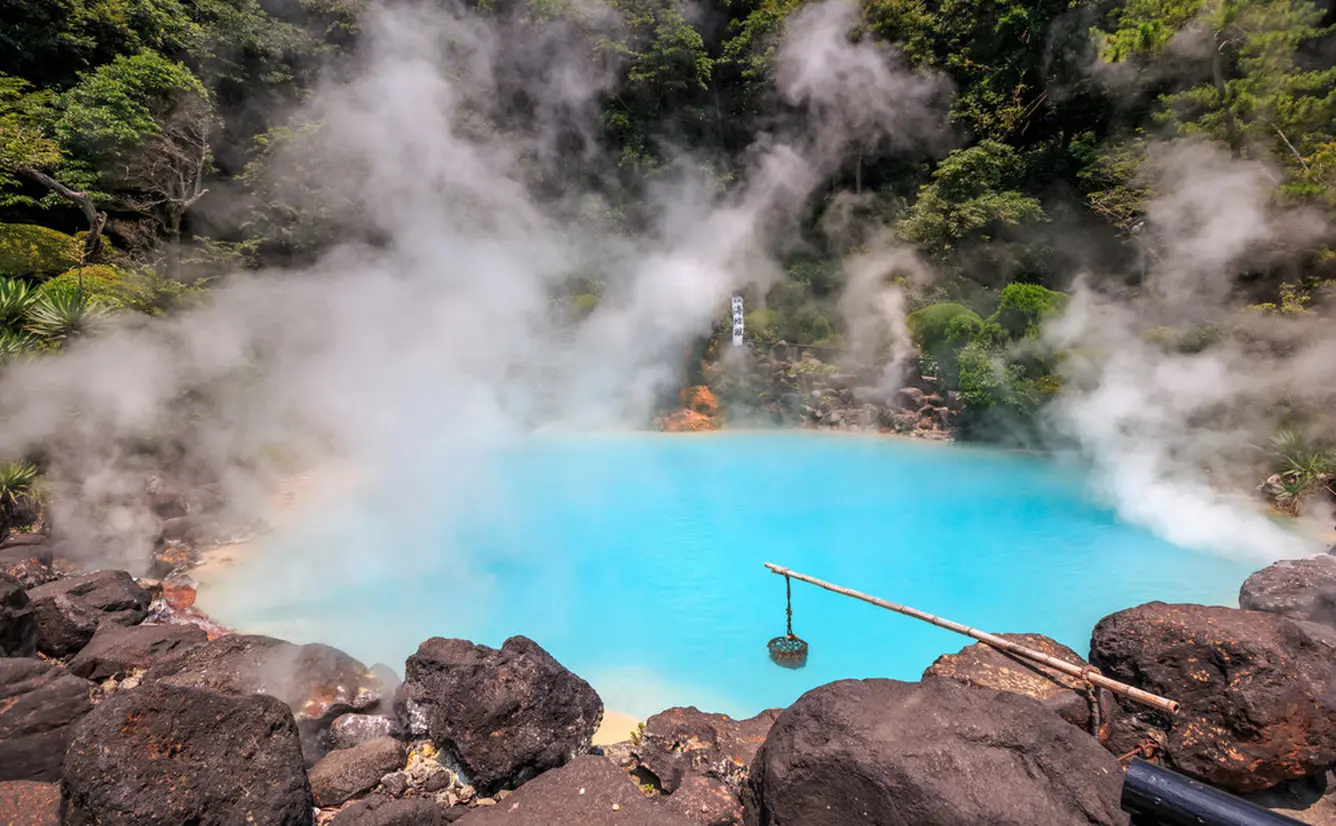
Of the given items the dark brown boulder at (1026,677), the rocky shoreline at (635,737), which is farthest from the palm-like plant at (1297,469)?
the dark brown boulder at (1026,677)

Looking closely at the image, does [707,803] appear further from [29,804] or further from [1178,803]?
[29,804]

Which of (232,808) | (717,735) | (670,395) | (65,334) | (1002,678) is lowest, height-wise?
(670,395)

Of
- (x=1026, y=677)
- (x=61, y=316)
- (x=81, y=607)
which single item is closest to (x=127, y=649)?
(x=81, y=607)

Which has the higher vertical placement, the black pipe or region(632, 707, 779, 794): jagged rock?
the black pipe

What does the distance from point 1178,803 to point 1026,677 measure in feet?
8.45

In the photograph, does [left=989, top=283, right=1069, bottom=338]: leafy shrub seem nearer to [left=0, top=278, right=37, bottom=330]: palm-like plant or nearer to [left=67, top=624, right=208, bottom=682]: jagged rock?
[left=67, top=624, right=208, bottom=682]: jagged rock

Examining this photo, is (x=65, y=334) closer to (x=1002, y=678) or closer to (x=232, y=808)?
(x=232, y=808)

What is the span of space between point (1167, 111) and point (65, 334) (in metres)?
17.2

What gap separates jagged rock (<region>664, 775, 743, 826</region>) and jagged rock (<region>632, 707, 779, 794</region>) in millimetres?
100

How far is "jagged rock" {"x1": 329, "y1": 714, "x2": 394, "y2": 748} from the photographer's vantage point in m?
3.84

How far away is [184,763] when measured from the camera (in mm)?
2445

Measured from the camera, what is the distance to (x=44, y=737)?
10.4 ft

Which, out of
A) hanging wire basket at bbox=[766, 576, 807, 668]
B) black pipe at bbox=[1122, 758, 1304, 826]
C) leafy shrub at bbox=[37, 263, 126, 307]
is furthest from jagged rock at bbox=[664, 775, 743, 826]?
leafy shrub at bbox=[37, 263, 126, 307]

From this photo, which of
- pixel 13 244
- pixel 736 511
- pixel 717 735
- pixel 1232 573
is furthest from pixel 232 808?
pixel 13 244
